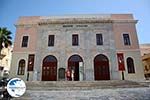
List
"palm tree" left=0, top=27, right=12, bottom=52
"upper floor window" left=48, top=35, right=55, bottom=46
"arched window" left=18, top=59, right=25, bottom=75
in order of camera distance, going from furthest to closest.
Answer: "palm tree" left=0, top=27, right=12, bottom=52 → "upper floor window" left=48, top=35, right=55, bottom=46 → "arched window" left=18, top=59, right=25, bottom=75

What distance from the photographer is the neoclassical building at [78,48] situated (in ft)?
66.0

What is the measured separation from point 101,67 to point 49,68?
6687 millimetres

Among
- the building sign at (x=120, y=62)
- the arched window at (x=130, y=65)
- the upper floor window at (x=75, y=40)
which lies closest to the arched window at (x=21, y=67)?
the upper floor window at (x=75, y=40)

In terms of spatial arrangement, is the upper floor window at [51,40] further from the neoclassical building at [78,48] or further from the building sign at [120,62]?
the building sign at [120,62]

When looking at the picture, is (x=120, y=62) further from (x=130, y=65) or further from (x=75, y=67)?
(x=75, y=67)

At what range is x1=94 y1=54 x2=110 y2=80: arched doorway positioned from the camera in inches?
786

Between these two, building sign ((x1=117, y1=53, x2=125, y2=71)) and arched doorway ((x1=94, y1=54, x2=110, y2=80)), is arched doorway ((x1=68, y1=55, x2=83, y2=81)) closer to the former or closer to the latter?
arched doorway ((x1=94, y1=54, x2=110, y2=80))

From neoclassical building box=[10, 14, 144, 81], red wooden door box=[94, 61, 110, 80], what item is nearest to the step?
red wooden door box=[94, 61, 110, 80]

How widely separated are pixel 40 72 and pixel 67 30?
6.65 metres

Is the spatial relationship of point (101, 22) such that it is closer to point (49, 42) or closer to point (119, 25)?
point (119, 25)

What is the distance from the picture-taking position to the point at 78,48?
2094cm

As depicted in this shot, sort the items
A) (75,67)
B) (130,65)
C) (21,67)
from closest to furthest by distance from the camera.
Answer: (130,65)
(75,67)
(21,67)

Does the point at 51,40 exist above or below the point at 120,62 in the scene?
above

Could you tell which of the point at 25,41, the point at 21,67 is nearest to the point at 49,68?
the point at 21,67
